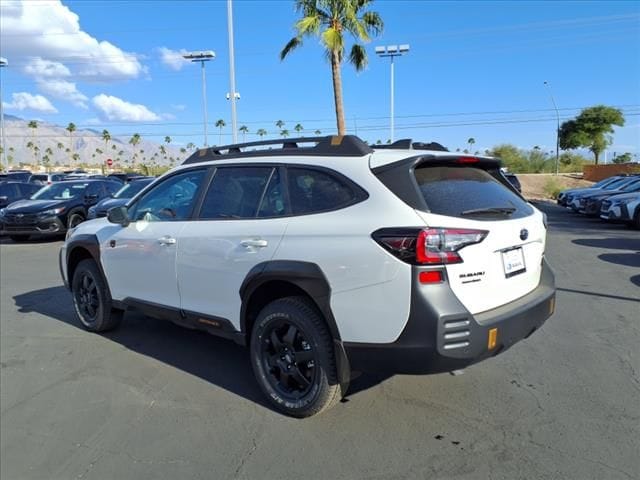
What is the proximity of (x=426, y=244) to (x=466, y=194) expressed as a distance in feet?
2.19

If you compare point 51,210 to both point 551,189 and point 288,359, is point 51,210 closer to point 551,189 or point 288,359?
point 288,359

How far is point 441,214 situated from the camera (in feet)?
9.91

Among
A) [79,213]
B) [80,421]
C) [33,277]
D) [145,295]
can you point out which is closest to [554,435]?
[80,421]

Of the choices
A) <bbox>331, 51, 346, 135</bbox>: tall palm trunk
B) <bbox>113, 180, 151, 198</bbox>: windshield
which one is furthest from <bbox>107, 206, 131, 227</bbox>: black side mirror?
<bbox>331, 51, 346, 135</bbox>: tall palm trunk

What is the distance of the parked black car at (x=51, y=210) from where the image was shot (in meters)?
13.2

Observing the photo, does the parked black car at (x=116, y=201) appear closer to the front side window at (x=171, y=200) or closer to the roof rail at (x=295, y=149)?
the front side window at (x=171, y=200)

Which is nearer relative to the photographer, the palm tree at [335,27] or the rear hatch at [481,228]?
the rear hatch at [481,228]

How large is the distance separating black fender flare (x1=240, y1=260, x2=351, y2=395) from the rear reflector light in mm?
595

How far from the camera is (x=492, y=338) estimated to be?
3.05m

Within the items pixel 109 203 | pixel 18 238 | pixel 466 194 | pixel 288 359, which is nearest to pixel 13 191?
pixel 18 238

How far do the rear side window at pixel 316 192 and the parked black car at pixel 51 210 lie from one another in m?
11.7

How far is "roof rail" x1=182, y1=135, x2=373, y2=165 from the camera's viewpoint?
11.3 ft

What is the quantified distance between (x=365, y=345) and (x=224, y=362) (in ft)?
6.32

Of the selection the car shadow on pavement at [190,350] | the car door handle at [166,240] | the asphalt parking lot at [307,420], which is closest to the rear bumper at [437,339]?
the asphalt parking lot at [307,420]
